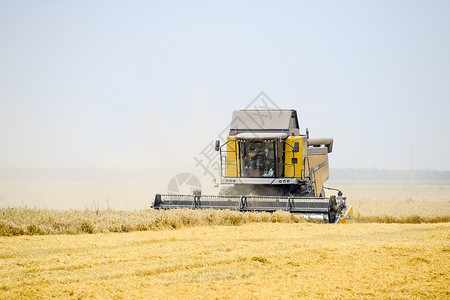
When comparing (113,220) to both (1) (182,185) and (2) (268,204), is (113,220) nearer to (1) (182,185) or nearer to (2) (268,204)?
(2) (268,204)

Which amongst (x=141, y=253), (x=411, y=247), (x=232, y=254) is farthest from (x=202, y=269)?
(x=411, y=247)

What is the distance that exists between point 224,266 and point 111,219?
4.28m

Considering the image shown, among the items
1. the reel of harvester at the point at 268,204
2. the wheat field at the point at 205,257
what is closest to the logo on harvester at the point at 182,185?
the reel of harvester at the point at 268,204

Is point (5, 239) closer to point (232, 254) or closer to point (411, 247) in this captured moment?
point (232, 254)

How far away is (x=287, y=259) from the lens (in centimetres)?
669

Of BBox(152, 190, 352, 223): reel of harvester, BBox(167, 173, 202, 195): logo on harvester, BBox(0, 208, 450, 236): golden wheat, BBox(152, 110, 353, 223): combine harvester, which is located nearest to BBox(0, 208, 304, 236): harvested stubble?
BBox(0, 208, 450, 236): golden wheat

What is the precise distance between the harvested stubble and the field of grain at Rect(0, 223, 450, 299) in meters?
0.49

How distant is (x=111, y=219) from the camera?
32.7ft

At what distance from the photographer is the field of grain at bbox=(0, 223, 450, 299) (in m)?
5.34

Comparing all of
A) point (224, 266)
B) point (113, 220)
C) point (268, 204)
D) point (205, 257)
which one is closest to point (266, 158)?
point (268, 204)

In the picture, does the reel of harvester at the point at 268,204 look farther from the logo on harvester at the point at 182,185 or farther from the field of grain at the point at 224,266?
the logo on harvester at the point at 182,185

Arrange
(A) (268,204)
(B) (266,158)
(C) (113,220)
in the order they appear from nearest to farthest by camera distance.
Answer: (C) (113,220) < (A) (268,204) < (B) (266,158)

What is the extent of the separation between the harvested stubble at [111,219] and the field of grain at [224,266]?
492 millimetres

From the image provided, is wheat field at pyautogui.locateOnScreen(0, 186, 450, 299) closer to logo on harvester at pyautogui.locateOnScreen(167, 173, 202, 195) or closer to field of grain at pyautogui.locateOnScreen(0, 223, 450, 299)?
field of grain at pyautogui.locateOnScreen(0, 223, 450, 299)
